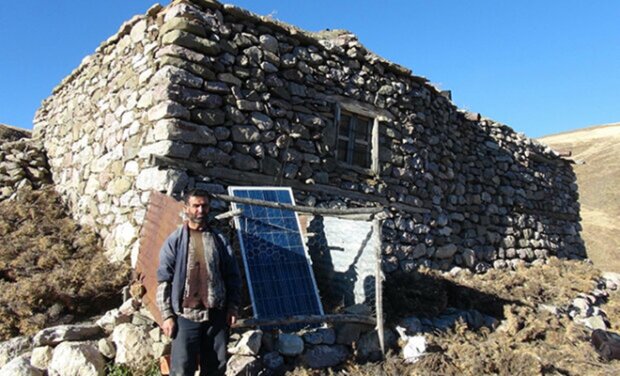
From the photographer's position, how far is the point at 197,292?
12.0ft

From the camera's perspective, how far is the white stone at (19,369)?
3911 millimetres

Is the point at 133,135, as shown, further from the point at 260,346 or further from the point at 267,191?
the point at 260,346

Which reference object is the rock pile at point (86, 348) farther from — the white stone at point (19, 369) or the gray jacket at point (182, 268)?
the gray jacket at point (182, 268)

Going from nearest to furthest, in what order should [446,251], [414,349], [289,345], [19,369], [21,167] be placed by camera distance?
[19,369] → [289,345] → [414,349] → [446,251] → [21,167]

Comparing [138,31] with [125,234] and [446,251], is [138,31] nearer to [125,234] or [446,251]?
[125,234]

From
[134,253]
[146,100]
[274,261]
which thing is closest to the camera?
[274,261]

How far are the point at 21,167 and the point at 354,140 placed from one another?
→ 646 centimetres

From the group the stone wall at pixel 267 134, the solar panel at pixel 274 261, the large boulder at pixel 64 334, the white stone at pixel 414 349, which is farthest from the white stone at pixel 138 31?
the white stone at pixel 414 349

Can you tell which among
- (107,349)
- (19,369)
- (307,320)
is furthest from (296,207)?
(19,369)

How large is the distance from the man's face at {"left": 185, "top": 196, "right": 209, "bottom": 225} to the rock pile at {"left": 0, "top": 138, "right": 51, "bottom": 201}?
20.7 ft

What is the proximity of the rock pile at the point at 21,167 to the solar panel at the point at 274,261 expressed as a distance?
5.29 m

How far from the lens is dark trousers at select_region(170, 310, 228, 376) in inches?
141

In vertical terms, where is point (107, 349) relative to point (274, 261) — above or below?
below

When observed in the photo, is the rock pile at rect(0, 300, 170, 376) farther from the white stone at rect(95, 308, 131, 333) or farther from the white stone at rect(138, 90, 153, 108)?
the white stone at rect(138, 90, 153, 108)
